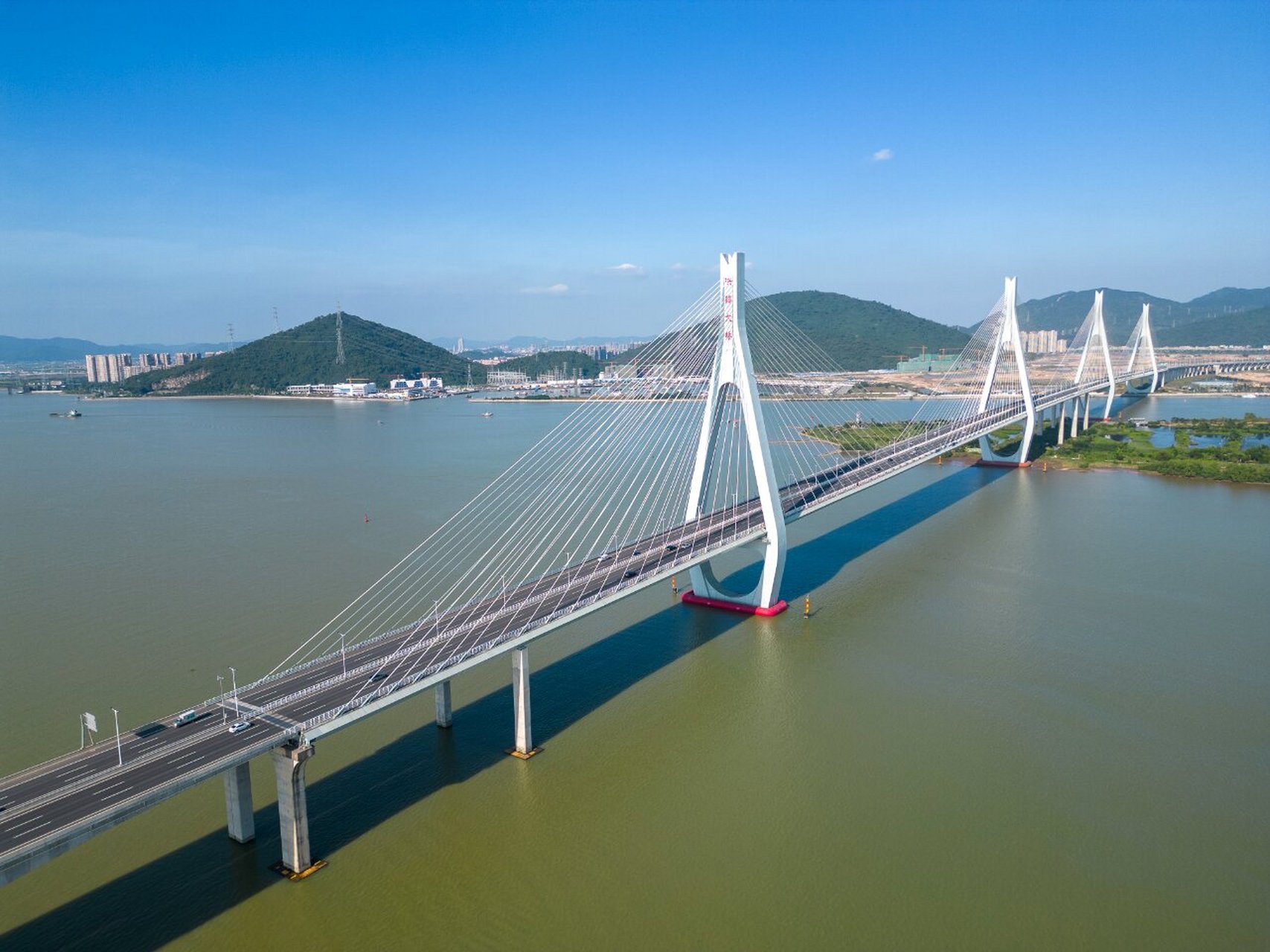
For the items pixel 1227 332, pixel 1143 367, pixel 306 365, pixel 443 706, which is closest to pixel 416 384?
pixel 306 365

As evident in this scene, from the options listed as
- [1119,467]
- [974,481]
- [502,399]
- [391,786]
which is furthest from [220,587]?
[502,399]

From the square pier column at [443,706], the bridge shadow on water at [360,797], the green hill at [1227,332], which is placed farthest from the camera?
the green hill at [1227,332]

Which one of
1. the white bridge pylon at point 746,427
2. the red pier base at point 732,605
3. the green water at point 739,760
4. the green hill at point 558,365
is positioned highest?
the green hill at point 558,365

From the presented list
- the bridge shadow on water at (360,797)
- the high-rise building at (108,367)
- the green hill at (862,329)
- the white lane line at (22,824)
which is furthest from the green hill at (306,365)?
the white lane line at (22,824)

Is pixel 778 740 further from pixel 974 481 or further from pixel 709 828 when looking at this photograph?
pixel 974 481

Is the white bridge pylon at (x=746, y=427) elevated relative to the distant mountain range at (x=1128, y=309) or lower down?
lower down

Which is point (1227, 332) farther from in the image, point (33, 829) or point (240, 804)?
point (33, 829)

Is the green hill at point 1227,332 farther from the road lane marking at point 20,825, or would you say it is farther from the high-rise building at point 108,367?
the high-rise building at point 108,367
